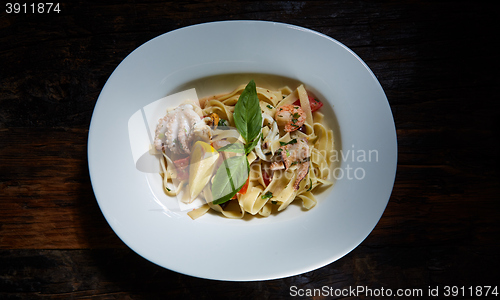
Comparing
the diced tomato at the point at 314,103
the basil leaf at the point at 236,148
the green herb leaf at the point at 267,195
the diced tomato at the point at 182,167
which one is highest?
the diced tomato at the point at 314,103

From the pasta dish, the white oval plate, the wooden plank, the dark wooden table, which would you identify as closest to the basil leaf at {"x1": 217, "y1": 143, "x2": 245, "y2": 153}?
the pasta dish

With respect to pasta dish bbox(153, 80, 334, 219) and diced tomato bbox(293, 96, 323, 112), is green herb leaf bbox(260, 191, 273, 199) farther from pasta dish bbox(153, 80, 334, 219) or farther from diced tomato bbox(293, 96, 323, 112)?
diced tomato bbox(293, 96, 323, 112)

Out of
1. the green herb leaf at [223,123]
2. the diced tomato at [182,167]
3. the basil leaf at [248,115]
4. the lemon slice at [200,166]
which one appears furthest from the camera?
the green herb leaf at [223,123]

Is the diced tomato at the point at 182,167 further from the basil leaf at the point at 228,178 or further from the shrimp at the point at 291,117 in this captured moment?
the shrimp at the point at 291,117

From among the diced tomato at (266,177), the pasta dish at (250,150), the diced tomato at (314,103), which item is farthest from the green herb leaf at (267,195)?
the diced tomato at (314,103)

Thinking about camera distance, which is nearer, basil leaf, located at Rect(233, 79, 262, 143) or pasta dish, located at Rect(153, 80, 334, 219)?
basil leaf, located at Rect(233, 79, 262, 143)

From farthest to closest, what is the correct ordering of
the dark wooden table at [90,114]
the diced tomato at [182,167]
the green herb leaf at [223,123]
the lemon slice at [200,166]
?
the dark wooden table at [90,114] < the green herb leaf at [223,123] < the diced tomato at [182,167] < the lemon slice at [200,166]

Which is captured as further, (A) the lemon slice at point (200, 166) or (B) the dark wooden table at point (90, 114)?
(B) the dark wooden table at point (90, 114)

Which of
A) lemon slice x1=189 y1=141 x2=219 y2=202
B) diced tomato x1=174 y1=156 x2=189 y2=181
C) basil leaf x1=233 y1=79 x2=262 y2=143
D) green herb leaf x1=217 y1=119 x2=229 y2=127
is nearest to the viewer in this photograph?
basil leaf x1=233 y1=79 x2=262 y2=143
